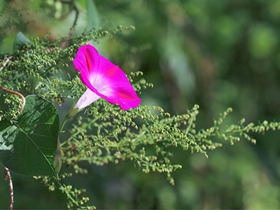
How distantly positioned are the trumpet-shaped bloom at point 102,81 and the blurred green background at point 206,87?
922mm

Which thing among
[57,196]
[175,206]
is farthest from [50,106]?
[175,206]

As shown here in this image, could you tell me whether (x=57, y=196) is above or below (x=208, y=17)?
below

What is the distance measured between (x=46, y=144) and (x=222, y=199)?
1477 mm

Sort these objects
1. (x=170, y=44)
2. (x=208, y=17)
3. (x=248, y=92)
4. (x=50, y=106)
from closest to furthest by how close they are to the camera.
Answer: (x=50, y=106) → (x=170, y=44) → (x=208, y=17) → (x=248, y=92)

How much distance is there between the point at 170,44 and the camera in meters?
1.60

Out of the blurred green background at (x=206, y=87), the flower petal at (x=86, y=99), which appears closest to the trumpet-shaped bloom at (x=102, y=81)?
the flower petal at (x=86, y=99)

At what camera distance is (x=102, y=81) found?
46 centimetres

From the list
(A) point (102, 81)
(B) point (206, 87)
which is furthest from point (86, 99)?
(B) point (206, 87)

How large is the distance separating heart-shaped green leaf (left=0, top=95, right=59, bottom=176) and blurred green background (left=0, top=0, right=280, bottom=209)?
971 mm

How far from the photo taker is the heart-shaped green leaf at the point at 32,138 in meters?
0.42

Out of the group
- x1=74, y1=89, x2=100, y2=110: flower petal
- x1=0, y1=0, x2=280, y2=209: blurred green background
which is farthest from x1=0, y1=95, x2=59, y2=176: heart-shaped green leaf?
x1=0, y1=0, x2=280, y2=209: blurred green background

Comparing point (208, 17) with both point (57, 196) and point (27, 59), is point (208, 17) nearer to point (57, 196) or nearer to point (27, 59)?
point (57, 196)

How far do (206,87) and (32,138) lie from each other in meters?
1.36

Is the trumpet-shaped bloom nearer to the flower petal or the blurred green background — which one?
the flower petal
